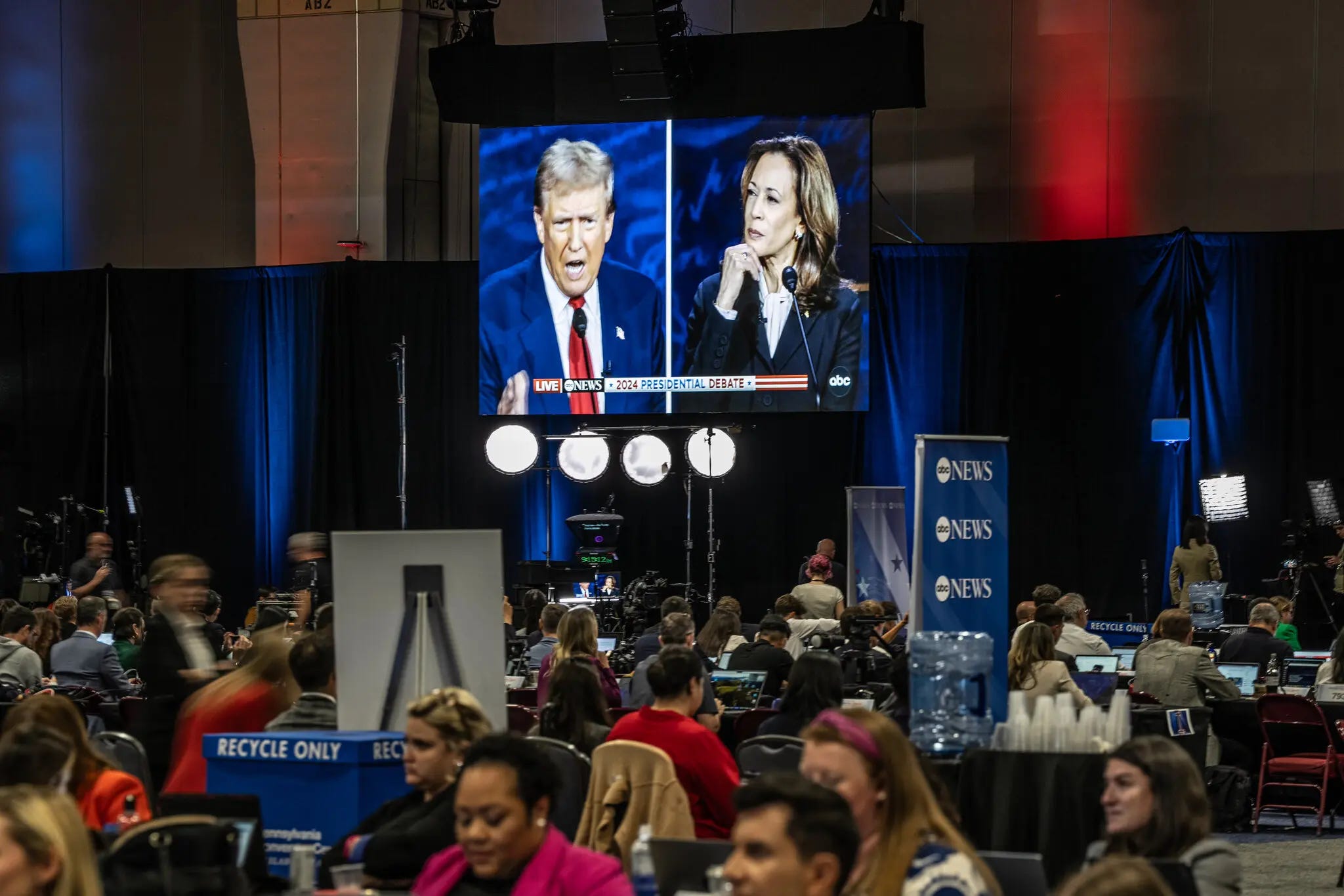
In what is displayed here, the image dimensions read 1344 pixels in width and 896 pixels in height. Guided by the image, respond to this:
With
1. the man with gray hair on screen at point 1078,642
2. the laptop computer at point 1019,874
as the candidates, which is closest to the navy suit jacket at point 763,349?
the man with gray hair on screen at point 1078,642

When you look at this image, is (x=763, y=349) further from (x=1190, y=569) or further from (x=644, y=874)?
(x=644, y=874)

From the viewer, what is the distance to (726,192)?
1427 centimetres

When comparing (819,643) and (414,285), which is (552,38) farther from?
(819,643)

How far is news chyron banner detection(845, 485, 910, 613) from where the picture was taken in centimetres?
1155

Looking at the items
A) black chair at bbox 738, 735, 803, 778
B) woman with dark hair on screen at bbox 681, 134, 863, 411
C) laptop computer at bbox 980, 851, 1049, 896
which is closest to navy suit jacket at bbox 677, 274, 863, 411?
woman with dark hair on screen at bbox 681, 134, 863, 411

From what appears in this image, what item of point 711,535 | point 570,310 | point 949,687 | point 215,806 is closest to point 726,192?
point 570,310

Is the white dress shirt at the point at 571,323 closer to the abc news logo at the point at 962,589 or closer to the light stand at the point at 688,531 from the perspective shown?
the light stand at the point at 688,531

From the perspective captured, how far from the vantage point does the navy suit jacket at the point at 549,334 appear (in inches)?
567

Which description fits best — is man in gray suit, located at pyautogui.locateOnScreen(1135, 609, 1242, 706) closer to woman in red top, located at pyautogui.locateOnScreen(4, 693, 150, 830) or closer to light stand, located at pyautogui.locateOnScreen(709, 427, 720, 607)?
light stand, located at pyautogui.locateOnScreen(709, 427, 720, 607)

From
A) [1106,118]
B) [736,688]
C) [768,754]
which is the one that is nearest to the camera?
[768,754]

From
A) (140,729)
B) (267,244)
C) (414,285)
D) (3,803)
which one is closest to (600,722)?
(140,729)

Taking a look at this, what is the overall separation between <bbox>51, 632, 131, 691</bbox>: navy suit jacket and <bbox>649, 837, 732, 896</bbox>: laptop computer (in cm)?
611

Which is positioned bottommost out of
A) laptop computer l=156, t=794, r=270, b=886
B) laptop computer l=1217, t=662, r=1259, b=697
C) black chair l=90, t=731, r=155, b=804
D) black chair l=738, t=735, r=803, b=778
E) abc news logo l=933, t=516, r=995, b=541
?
laptop computer l=1217, t=662, r=1259, b=697

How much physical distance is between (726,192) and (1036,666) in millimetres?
7228
